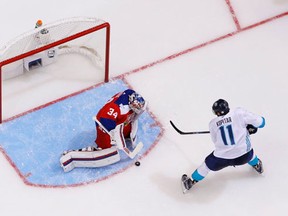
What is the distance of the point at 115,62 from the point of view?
7.83m

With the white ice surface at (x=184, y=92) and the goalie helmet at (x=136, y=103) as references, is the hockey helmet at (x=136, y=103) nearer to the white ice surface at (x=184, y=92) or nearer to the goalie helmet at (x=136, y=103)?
the goalie helmet at (x=136, y=103)

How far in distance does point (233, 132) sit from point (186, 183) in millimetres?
690

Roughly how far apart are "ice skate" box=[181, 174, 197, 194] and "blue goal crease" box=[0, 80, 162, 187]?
467 mm

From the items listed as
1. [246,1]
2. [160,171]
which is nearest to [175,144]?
[160,171]

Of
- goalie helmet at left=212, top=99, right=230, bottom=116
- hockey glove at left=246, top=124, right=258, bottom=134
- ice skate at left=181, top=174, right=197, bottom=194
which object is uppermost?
goalie helmet at left=212, top=99, right=230, bottom=116

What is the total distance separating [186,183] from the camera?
685 centimetres

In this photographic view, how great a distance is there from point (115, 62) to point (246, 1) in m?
1.61

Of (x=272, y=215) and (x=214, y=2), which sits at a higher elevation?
(x=214, y=2)

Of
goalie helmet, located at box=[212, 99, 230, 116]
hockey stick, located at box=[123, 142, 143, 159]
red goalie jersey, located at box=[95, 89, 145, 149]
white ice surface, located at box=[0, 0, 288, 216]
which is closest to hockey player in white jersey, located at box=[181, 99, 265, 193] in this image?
goalie helmet, located at box=[212, 99, 230, 116]

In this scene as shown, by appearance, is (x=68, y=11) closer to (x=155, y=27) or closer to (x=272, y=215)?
(x=155, y=27)

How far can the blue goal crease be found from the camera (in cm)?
692

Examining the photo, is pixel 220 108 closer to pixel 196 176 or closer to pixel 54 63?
pixel 196 176

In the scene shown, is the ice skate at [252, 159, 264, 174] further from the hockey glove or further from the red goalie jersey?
the red goalie jersey

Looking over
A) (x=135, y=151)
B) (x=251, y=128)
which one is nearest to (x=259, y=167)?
(x=251, y=128)
